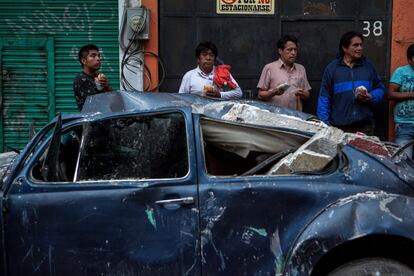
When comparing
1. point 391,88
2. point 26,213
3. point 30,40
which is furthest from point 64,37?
point 26,213

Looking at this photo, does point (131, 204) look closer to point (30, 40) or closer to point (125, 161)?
→ point (125, 161)

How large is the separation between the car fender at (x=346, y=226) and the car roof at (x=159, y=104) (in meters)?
0.92

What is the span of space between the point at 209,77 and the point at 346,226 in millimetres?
3379

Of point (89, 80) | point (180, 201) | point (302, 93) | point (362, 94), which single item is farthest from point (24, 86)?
point (180, 201)

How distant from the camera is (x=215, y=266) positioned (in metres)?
3.85

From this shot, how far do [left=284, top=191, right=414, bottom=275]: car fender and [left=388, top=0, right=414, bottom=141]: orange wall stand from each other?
4.30 metres

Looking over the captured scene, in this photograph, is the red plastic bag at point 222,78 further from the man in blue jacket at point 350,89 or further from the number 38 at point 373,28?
the number 38 at point 373,28

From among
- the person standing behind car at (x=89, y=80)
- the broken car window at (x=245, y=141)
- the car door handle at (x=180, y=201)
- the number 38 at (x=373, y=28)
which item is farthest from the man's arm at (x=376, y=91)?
the car door handle at (x=180, y=201)

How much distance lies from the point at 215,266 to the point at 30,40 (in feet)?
16.6

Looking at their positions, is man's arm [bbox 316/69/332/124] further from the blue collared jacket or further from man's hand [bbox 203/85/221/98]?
man's hand [bbox 203/85/221/98]

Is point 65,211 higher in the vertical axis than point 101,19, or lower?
lower

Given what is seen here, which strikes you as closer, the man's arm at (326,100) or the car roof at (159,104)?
the car roof at (159,104)

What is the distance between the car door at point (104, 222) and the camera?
3.84m

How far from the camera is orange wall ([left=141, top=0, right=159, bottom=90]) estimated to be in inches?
306
